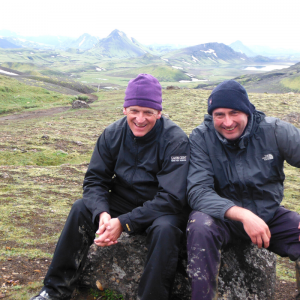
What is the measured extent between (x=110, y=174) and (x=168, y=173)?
1154 millimetres

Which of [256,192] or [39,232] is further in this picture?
[39,232]

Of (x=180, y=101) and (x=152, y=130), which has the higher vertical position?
(x=152, y=130)

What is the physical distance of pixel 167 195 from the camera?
4.45 m

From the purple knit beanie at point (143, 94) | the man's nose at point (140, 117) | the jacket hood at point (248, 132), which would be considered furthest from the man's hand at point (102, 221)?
the jacket hood at point (248, 132)

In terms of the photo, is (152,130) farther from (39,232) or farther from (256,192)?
(39,232)

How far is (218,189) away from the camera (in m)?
4.83

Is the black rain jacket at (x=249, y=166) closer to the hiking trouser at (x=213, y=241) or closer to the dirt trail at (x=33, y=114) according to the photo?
the hiking trouser at (x=213, y=241)

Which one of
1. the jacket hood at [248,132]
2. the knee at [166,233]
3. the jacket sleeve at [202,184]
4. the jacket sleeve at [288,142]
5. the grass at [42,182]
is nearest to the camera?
the knee at [166,233]

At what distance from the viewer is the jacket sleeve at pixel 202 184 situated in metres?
4.15

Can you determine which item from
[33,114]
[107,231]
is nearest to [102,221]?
[107,231]

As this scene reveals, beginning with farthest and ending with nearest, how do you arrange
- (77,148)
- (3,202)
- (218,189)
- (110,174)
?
(77,148) → (3,202) → (110,174) → (218,189)

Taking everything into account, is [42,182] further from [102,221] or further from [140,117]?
[140,117]

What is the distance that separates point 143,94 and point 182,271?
297cm

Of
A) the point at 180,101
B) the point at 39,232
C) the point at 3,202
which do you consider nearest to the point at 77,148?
the point at 3,202
